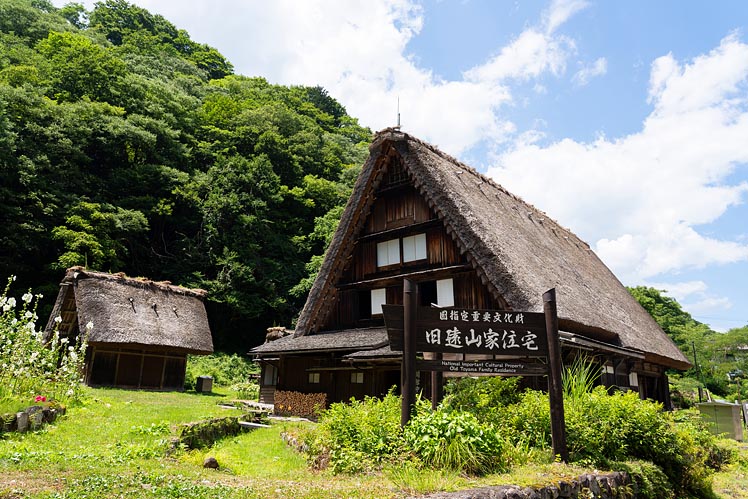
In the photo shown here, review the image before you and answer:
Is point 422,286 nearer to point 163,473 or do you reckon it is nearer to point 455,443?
point 455,443

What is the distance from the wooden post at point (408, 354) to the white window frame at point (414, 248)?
918 centimetres

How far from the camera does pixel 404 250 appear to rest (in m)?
17.4

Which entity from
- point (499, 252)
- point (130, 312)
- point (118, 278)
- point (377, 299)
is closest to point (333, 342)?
point (377, 299)

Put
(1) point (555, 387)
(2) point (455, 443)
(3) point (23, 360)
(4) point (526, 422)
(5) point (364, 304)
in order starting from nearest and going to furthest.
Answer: (2) point (455, 443), (1) point (555, 387), (4) point (526, 422), (3) point (23, 360), (5) point (364, 304)

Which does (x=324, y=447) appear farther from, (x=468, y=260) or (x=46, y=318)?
(x=46, y=318)

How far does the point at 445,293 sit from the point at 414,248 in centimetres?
208

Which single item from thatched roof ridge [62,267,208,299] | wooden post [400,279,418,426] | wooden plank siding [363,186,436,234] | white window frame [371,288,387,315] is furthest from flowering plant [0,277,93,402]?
thatched roof ridge [62,267,208,299]

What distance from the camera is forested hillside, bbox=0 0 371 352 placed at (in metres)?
32.2

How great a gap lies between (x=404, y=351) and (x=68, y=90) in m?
43.1

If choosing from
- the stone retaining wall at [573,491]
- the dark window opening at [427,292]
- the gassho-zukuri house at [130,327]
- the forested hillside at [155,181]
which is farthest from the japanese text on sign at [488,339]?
the forested hillside at [155,181]

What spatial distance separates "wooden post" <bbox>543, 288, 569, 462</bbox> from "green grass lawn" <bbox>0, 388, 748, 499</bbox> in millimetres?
442

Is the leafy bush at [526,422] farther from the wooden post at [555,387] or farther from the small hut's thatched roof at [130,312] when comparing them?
the small hut's thatched roof at [130,312]

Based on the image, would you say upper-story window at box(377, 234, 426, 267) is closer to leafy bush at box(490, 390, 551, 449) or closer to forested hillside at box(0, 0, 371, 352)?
leafy bush at box(490, 390, 551, 449)

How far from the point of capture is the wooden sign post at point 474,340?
24.2ft
